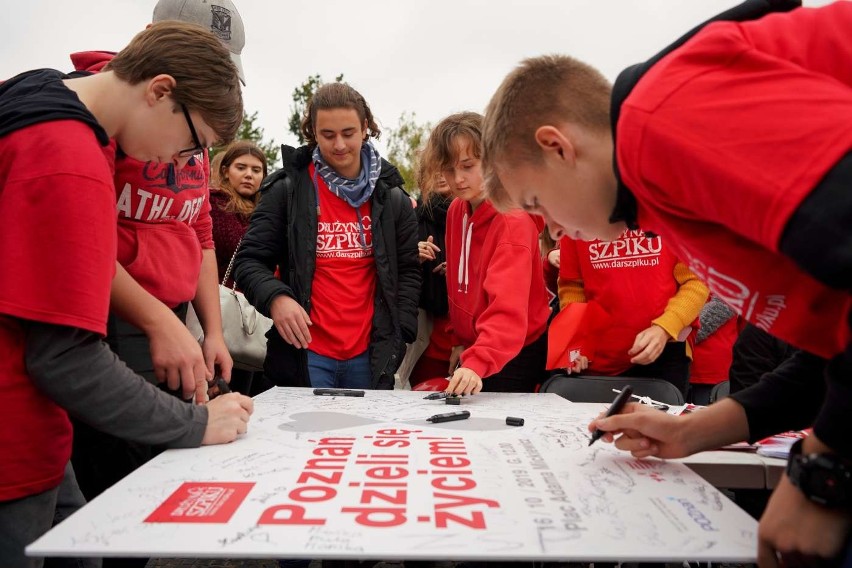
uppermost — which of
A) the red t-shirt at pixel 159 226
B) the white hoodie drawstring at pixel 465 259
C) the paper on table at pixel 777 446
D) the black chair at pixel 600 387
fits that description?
the red t-shirt at pixel 159 226

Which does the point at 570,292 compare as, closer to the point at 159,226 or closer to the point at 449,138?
the point at 449,138

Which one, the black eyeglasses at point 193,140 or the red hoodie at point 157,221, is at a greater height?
the black eyeglasses at point 193,140

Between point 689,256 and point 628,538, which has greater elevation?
point 689,256

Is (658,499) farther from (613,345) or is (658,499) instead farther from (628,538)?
(613,345)

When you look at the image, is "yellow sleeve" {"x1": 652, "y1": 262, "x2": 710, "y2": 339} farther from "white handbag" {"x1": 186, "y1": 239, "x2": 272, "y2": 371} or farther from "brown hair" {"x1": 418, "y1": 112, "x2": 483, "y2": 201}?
"white handbag" {"x1": 186, "y1": 239, "x2": 272, "y2": 371}

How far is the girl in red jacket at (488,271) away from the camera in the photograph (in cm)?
240

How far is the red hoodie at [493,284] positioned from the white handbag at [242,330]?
998 mm

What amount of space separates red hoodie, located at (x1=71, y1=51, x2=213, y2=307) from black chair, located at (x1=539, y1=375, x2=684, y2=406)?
4.56ft

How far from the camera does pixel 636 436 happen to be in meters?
1.42

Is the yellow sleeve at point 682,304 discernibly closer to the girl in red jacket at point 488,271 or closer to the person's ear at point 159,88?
the girl in red jacket at point 488,271

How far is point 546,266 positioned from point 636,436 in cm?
204

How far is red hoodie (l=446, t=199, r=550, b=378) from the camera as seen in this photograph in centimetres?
234

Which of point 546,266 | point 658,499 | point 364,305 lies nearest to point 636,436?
point 658,499

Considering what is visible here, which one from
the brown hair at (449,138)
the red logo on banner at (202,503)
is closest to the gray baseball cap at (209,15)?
the brown hair at (449,138)
